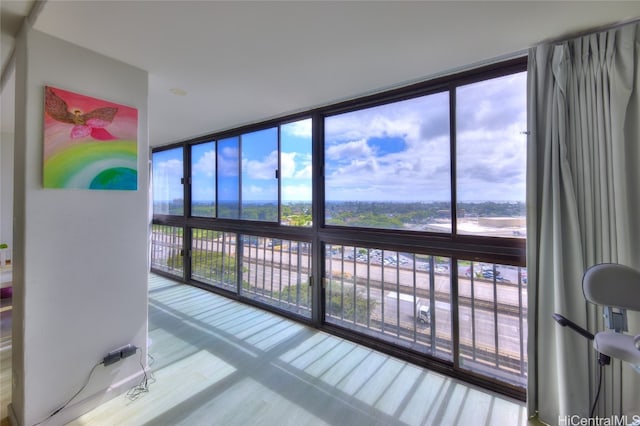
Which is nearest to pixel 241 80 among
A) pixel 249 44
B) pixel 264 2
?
pixel 249 44

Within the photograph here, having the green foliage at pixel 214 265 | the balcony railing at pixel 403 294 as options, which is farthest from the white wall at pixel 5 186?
the balcony railing at pixel 403 294

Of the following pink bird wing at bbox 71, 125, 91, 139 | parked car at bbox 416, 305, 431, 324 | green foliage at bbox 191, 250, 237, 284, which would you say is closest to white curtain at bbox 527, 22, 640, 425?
parked car at bbox 416, 305, 431, 324

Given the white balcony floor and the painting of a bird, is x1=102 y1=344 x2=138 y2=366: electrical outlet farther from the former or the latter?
the painting of a bird

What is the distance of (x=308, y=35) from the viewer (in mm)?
1534

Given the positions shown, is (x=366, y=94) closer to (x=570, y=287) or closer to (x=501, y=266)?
(x=501, y=266)

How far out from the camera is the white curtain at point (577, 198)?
4.61ft

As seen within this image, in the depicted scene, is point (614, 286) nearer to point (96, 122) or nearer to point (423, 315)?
point (423, 315)

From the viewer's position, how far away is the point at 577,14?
1.36 meters

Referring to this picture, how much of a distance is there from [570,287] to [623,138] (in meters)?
0.84

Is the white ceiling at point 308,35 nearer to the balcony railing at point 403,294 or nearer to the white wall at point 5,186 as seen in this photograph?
the balcony railing at point 403,294

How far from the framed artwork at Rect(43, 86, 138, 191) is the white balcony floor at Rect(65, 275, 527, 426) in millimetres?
1450

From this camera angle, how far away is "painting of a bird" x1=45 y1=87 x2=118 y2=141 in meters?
1.54

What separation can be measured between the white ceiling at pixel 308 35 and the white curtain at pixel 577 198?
21 cm

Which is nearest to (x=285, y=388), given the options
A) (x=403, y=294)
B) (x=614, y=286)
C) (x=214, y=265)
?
(x=403, y=294)
